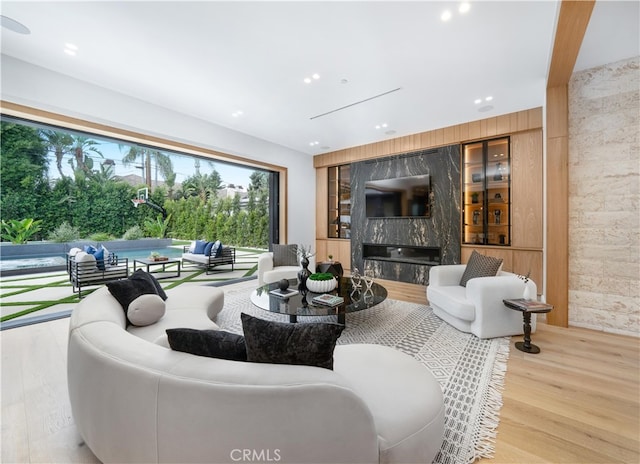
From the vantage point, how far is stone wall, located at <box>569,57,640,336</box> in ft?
9.27

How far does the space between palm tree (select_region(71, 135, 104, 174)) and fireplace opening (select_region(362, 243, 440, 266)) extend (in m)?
5.60

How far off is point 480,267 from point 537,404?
1674 millimetres

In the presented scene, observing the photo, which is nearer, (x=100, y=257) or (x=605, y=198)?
(x=605, y=198)

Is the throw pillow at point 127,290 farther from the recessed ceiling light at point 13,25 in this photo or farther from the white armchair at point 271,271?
the recessed ceiling light at point 13,25

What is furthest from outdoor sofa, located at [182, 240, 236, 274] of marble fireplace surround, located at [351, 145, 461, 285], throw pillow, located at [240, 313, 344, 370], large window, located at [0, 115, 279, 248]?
throw pillow, located at [240, 313, 344, 370]

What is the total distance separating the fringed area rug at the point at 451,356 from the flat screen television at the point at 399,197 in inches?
83.6

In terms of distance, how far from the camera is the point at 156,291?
2363 mm

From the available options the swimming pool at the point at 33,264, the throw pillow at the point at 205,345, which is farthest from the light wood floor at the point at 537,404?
the swimming pool at the point at 33,264

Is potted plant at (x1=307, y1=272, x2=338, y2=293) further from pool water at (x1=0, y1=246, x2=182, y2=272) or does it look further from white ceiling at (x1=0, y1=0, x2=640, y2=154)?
pool water at (x1=0, y1=246, x2=182, y2=272)

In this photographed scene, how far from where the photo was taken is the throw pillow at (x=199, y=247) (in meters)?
6.50

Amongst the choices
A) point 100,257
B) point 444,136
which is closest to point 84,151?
point 100,257

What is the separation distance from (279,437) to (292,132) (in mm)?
4949

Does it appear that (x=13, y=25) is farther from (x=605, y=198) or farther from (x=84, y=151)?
(x=605, y=198)

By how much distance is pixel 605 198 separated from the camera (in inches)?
116
